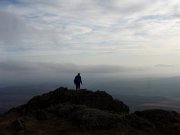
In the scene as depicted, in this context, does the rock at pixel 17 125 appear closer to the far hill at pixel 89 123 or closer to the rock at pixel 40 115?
the far hill at pixel 89 123

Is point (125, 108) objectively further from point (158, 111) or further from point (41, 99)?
point (41, 99)

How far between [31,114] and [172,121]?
43.7 ft

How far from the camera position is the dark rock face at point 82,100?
4153cm

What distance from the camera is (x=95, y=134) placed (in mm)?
31688

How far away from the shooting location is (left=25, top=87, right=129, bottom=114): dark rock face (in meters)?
41.5

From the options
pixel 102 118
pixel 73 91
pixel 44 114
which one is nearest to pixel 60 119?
pixel 44 114

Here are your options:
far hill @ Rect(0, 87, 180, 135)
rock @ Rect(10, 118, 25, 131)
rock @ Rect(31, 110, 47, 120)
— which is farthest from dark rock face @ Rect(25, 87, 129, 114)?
rock @ Rect(10, 118, 25, 131)

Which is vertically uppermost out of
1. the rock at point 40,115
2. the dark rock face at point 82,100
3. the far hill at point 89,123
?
the dark rock face at point 82,100

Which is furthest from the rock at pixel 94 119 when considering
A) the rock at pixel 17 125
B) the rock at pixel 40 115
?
the rock at pixel 17 125

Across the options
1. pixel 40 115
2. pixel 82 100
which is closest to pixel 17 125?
pixel 40 115

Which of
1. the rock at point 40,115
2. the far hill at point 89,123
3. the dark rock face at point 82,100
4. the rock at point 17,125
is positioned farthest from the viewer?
the dark rock face at point 82,100

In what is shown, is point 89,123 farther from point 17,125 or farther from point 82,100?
point 82,100

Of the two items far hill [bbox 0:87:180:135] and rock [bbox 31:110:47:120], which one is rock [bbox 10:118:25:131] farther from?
rock [bbox 31:110:47:120]

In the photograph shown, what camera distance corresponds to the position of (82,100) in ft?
138
